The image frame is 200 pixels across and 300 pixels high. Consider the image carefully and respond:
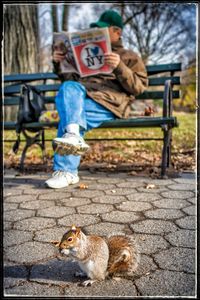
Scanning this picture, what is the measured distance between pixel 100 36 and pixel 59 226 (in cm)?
169

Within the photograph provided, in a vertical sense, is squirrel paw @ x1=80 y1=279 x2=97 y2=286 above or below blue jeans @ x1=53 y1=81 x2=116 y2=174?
below

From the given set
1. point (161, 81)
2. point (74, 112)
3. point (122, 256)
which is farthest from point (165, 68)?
point (122, 256)

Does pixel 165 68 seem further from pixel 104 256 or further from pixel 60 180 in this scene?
pixel 104 256

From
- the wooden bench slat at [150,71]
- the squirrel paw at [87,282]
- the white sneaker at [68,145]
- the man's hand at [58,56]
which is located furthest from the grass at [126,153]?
the squirrel paw at [87,282]

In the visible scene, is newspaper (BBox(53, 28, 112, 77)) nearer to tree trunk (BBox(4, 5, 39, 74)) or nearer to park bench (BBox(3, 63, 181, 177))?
park bench (BBox(3, 63, 181, 177))

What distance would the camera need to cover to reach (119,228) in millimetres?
2049

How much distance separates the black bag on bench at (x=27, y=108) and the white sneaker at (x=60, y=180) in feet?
2.29

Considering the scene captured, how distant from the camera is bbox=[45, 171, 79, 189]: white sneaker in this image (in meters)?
3.05

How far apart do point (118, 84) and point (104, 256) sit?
8.15 ft

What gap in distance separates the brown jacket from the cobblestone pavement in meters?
0.74

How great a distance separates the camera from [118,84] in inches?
141

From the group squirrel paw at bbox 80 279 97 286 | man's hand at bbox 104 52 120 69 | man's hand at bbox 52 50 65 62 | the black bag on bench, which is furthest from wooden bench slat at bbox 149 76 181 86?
squirrel paw at bbox 80 279 97 286

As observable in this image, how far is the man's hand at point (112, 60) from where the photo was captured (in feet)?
10.1

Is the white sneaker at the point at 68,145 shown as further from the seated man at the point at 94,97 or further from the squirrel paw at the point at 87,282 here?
the squirrel paw at the point at 87,282
